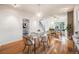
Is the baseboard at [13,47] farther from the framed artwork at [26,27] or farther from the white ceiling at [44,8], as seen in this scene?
the white ceiling at [44,8]

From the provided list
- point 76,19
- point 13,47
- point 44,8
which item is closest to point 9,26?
point 13,47

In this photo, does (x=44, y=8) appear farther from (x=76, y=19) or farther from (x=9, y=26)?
(x=9, y=26)

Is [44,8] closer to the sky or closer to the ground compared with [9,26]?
closer to the sky

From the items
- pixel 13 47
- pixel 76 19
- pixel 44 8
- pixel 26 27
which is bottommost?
pixel 13 47

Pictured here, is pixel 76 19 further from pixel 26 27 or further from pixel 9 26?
pixel 9 26

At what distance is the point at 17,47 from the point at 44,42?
64cm

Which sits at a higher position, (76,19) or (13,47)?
(76,19)

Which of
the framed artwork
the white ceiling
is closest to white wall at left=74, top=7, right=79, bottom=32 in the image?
the white ceiling

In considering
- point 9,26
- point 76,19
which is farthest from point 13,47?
point 76,19

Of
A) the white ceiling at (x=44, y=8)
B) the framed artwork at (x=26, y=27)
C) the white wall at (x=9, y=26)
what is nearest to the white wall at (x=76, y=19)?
the white ceiling at (x=44, y=8)

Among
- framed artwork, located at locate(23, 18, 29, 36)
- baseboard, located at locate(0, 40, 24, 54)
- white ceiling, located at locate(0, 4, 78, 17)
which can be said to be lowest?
baseboard, located at locate(0, 40, 24, 54)

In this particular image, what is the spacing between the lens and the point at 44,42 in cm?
290

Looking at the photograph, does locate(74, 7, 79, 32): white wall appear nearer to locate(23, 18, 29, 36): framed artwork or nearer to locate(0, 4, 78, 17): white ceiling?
locate(0, 4, 78, 17): white ceiling
